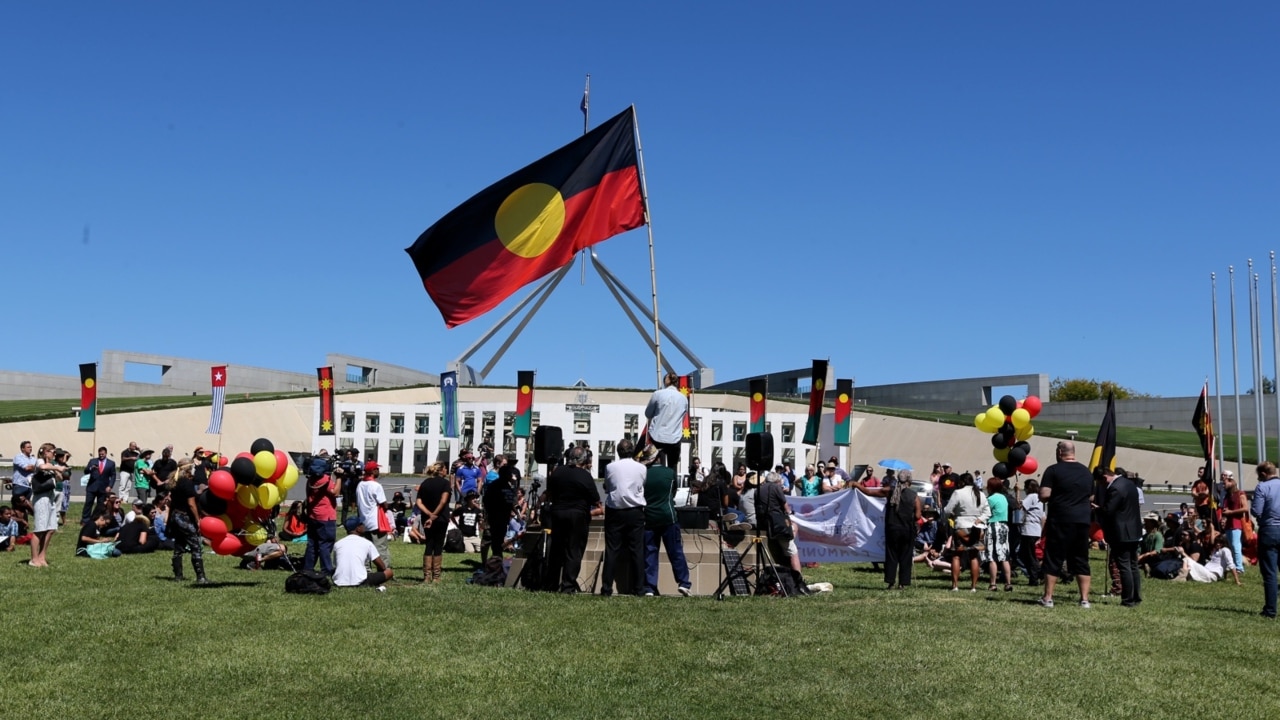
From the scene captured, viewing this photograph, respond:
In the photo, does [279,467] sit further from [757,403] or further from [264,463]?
[757,403]

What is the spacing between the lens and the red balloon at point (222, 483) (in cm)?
1204

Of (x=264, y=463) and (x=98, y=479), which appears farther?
(x=98, y=479)

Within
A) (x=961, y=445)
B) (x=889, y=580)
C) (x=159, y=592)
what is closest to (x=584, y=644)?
(x=159, y=592)

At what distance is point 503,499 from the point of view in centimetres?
1477

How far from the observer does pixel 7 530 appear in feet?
58.8

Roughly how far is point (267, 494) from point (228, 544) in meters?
0.70

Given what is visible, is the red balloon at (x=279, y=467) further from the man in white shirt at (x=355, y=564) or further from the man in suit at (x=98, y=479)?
the man in suit at (x=98, y=479)

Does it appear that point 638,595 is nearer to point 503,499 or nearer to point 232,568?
point 503,499

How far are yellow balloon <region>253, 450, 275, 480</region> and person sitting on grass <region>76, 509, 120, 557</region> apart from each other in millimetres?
6321

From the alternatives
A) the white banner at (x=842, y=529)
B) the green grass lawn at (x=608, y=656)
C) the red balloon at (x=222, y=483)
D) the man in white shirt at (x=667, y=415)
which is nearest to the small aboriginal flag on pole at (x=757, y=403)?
the white banner at (x=842, y=529)

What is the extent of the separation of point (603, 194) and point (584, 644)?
7349 millimetres

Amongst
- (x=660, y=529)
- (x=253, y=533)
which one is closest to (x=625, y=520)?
(x=660, y=529)

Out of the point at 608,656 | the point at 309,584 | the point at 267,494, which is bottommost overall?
the point at 608,656

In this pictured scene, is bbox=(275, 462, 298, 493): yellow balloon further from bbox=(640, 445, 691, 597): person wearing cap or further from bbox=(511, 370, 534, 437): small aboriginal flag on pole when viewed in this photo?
bbox=(511, 370, 534, 437): small aboriginal flag on pole
